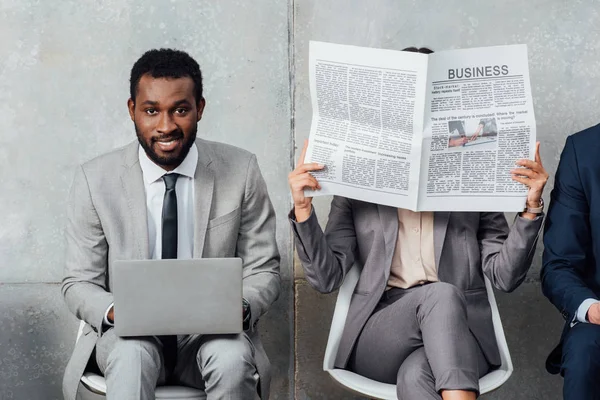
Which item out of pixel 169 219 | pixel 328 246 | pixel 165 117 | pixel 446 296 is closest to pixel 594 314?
pixel 446 296

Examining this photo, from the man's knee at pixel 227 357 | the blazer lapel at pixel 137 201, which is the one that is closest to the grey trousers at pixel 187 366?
the man's knee at pixel 227 357

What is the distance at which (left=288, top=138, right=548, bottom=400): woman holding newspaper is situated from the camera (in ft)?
8.81

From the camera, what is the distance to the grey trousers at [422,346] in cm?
260

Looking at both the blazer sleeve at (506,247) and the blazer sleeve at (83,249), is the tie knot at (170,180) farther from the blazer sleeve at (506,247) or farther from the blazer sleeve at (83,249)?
the blazer sleeve at (506,247)

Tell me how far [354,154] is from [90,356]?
3.21 feet

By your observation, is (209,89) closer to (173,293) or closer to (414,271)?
(414,271)

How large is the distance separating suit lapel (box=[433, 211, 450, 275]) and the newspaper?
195 millimetres

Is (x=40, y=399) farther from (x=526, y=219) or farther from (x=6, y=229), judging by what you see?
(x=526, y=219)

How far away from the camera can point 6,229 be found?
3.64 m

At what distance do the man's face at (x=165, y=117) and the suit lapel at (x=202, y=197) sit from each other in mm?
91

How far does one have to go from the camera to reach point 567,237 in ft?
9.65

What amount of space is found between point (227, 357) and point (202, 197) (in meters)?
0.58

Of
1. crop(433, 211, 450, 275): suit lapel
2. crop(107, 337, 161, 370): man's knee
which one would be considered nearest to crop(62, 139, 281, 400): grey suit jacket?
crop(107, 337, 161, 370): man's knee

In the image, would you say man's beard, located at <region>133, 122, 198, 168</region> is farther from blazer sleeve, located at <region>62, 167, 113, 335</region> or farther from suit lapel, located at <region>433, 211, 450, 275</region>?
suit lapel, located at <region>433, 211, 450, 275</region>
